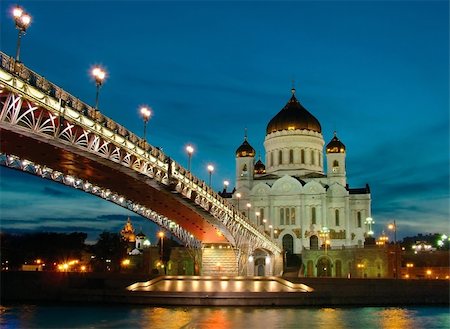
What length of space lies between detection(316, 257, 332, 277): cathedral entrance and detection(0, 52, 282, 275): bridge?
23.6m

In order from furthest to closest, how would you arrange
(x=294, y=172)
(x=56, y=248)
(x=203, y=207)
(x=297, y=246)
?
(x=294, y=172) → (x=297, y=246) → (x=56, y=248) → (x=203, y=207)

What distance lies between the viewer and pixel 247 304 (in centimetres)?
4606

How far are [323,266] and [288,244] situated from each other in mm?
10148

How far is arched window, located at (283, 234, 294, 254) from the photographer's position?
92.7 m

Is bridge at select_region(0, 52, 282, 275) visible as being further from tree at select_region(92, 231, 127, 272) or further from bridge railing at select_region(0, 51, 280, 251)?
tree at select_region(92, 231, 127, 272)

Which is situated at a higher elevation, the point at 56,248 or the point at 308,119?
the point at 308,119

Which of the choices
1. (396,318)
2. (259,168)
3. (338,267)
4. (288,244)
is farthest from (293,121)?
(396,318)

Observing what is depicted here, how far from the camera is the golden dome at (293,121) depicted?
3915 inches

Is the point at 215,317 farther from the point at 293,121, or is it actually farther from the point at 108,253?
the point at 293,121

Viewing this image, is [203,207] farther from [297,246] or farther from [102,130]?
[297,246]

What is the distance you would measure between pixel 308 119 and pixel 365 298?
182ft

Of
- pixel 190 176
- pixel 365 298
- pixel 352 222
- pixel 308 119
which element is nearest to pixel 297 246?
pixel 352 222

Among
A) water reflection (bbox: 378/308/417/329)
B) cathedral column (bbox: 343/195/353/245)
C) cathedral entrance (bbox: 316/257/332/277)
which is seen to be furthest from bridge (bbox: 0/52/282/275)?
cathedral column (bbox: 343/195/353/245)

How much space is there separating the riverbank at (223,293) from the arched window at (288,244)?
4009 cm
